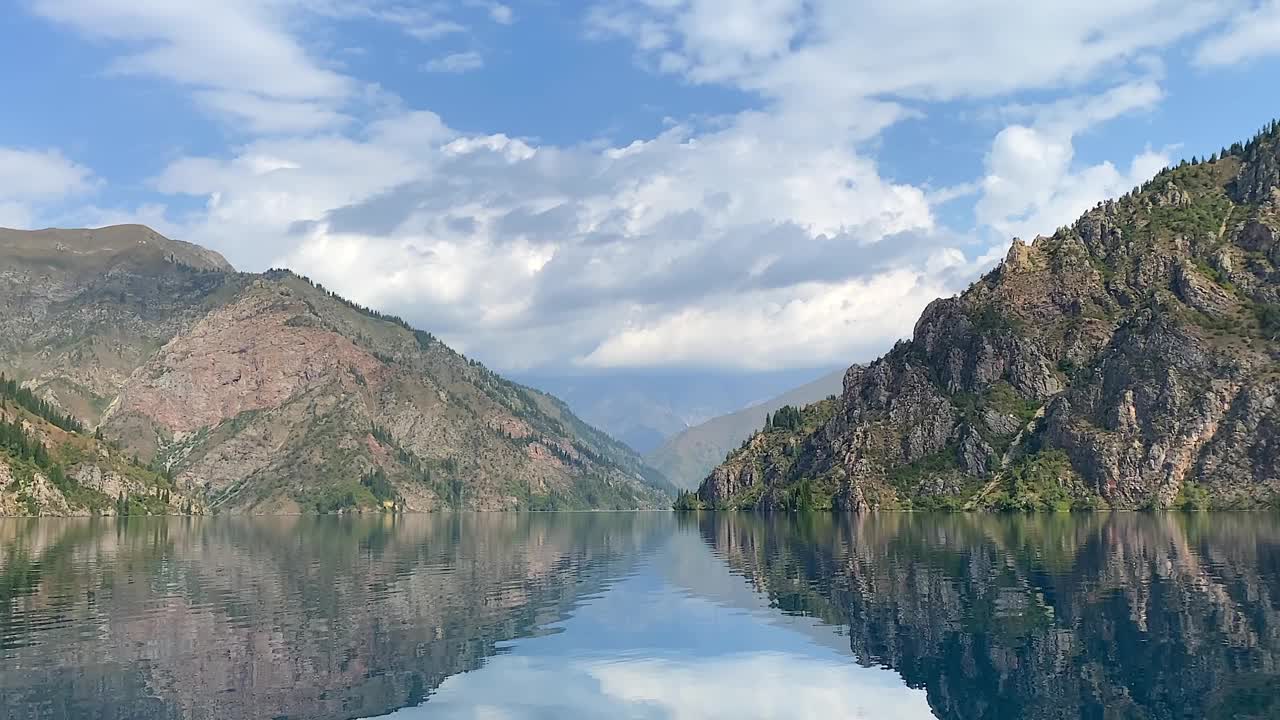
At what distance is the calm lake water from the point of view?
59594mm

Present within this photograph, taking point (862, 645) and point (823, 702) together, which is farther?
point (862, 645)

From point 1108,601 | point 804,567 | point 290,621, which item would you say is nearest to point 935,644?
point 1108,601

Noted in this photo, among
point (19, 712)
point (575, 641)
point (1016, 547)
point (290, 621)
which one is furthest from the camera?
point (1016, 547)

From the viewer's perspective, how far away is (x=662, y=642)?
83.4 meters

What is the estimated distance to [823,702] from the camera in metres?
61.1

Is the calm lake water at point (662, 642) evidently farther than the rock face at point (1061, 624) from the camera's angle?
Yes

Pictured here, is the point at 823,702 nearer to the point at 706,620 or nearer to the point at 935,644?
the point at 935,644

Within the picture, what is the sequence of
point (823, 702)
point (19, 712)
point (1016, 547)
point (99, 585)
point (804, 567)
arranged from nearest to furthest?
1. point (19, 712)
2. point (823, 702)
3. point (99, 585)
4. point (804, 567)
5. point (1016, 547)

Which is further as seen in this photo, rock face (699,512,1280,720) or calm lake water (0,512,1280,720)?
calm lake water (0,512,1280,720)

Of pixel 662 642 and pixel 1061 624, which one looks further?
pixel 662 642

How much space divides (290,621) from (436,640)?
18.5m

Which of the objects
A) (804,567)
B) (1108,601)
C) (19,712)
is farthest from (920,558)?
(19,712)

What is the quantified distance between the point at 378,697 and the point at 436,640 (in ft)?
66.3

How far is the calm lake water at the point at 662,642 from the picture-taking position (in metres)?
59.6
